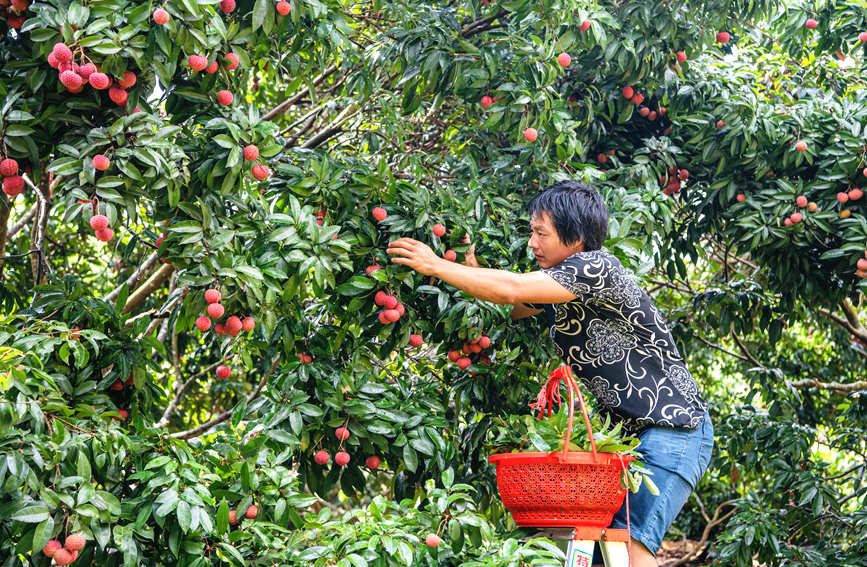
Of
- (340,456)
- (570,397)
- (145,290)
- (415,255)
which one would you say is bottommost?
(145,290)

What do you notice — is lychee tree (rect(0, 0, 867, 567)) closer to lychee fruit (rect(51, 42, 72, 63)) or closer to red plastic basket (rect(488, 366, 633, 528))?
lychee fruit (rect(51, 42, 72, 63))

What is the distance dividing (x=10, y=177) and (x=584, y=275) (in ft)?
5.38

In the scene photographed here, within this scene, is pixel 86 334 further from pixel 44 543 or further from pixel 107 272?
pixel 107 272

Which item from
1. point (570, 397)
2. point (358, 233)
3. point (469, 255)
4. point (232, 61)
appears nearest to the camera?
point (570, 397)

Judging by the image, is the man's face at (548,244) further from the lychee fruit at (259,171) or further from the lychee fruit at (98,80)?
the lychee fruit at (98,80)

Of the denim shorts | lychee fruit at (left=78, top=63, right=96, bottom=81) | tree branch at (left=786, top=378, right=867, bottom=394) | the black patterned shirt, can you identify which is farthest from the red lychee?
tree branch at (left=786, top=378, right=867, bottom=394)

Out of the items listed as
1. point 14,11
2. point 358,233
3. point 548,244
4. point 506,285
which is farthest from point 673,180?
point 14,11

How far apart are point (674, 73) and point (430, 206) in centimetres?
178

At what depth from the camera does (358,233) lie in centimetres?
294

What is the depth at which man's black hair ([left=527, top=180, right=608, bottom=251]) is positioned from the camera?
2.60 metres

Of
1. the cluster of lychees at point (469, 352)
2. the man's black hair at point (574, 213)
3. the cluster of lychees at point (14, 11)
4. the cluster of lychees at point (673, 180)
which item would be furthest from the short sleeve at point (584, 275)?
the cluster of lychees at point (673, 180)

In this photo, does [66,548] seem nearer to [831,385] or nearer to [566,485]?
[566,485]

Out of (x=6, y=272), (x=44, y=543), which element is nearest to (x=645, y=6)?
(x=44, y=543)

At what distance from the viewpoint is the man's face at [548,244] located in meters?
2.63
